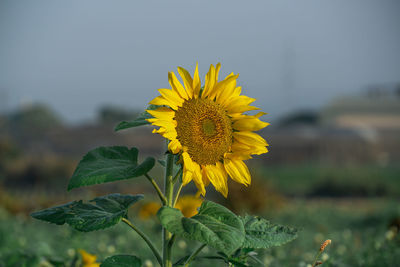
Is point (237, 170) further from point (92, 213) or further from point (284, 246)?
point (284, 246)

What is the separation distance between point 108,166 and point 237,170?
468mm

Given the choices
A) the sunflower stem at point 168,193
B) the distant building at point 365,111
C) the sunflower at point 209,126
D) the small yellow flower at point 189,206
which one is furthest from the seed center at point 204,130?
the distant building at point 365,111

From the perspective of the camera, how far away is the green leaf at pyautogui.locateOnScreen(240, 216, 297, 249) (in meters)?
1.65

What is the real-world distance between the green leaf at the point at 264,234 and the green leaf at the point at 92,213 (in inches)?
17.2

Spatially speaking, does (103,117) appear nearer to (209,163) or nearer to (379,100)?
(379,100)

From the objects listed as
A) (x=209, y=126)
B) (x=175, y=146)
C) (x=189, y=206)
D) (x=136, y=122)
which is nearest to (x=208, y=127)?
(x=209, y=126)

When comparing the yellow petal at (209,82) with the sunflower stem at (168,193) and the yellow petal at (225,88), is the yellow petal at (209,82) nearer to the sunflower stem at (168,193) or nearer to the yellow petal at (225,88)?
the yellow petal at (225,88)

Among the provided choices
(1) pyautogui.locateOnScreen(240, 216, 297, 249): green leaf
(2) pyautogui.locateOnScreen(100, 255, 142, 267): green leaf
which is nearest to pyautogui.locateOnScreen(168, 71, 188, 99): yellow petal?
(1) pyautogui.locateOnScreen(240, 216, 297, 249): green leaf

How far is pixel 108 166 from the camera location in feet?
5.54

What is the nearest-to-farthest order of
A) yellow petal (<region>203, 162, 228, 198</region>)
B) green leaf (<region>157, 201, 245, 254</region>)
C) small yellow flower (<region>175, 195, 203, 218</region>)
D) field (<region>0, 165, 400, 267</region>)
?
green leaf (<region>157, 201, 245, 254</region>), yellow petal (<region>203, 162, 228, 198</region>), small yellow flower (<region>175, 195, 203, 218</region>), field (<region>0, 165, 400, 267</region>)

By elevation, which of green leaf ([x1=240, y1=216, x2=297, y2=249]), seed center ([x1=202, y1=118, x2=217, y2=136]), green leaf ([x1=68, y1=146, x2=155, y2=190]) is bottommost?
green leaf ([x1=240, y1=216, x2=297, y2=249])

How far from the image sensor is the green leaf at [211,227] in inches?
55.8

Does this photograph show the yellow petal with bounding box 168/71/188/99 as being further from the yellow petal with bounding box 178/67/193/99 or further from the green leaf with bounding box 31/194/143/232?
the green leaf with bounding box 31/194/143/232

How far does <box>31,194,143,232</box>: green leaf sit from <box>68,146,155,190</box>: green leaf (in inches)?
5.4
